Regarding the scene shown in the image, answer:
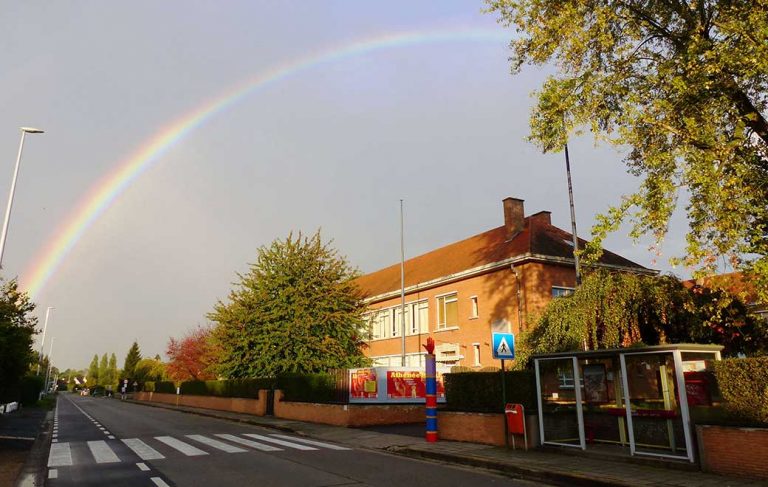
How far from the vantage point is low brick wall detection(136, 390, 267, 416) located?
1115 inches

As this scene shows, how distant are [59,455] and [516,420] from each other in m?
11.8

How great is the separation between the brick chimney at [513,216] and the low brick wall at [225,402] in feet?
60.6

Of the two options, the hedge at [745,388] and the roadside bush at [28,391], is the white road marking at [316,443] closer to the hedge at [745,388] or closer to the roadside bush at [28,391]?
the hedge at [745,388]

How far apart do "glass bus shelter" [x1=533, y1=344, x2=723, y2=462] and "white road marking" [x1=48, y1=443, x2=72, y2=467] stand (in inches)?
451

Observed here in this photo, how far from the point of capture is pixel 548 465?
10.6 metres

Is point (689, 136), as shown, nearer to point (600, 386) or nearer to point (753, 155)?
point (753, 155)

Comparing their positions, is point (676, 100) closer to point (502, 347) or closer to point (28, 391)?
point (502, 347)

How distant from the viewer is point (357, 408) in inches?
831

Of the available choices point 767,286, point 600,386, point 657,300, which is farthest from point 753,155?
point 600,386

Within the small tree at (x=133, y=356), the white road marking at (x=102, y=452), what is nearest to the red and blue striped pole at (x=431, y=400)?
the white road marking at (x=102, y=452)

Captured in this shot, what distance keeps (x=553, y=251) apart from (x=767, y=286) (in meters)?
19.4

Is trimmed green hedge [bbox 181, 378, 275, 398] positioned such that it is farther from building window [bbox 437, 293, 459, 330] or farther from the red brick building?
building window [bbox 437, 293, 459, 330]

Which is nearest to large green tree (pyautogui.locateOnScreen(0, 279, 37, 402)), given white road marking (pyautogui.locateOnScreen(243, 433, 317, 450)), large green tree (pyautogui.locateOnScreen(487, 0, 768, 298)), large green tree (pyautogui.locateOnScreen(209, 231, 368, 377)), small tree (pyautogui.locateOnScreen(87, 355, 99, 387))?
large green tree (pyautogui.locateOnScreen(209, 231, 368, 377))

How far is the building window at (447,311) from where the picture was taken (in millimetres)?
33500
